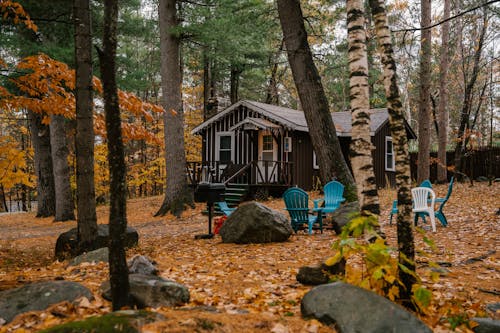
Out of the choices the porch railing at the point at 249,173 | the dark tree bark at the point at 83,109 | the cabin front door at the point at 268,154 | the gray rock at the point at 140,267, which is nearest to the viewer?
the gray rock at the point at 140,267

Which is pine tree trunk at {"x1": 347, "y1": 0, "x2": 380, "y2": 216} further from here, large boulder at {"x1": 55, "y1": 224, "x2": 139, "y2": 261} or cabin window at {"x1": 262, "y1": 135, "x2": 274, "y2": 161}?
cabin window at {"x1": 262, "y1": 135, "x2": 274, "y2": 161}

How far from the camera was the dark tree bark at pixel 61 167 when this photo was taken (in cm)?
1361

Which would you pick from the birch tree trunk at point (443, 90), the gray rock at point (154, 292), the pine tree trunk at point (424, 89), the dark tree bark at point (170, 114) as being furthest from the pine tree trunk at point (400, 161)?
the birch tree trunk at point (443, 90)

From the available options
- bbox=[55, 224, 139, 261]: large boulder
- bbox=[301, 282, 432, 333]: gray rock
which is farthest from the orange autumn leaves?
bbox=[301, 282, 432, 333]: gray rock

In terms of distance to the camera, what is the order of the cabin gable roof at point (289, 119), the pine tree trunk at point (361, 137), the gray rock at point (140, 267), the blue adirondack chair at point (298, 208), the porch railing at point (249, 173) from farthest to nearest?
the cabin gable roof at point (289, 119) < the porch railing at point (249, 173) < the blue adirondack chair at point (298, 208) < the gray rock at point (140, 267) < the pine tree trunk at point (361, 137)

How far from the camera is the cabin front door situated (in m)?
17.5

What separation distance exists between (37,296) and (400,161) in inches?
138

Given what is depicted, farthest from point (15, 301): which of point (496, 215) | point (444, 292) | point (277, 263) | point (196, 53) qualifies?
point (196, 53)

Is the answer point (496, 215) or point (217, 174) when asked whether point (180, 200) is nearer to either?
point (217, 174)

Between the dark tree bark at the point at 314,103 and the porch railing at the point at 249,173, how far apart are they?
7451mm

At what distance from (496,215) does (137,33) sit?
13244mm

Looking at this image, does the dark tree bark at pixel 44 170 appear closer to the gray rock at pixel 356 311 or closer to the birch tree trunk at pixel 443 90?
the gray rock at pixel 356 311

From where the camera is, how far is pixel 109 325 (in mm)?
2547

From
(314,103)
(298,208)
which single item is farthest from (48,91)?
(314,103)
